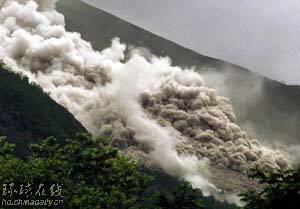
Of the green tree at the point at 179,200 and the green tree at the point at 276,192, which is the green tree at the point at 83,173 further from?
the green tree at the point at 276,192

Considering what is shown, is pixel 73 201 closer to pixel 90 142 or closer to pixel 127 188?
pixel 127 188

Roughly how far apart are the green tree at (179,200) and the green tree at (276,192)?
369 cm

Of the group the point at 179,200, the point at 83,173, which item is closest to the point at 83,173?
the point at 83,173

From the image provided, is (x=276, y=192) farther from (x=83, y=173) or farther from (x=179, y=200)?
(x=83, y=173)

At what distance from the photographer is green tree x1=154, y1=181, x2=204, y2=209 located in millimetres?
21539

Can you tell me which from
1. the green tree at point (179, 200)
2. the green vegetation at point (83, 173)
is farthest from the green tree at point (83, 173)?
the green tree at point (179, 200)

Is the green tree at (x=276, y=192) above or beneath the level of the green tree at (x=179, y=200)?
beneath

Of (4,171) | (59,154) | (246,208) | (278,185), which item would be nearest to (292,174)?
(278,185)

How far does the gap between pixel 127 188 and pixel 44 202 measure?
557 centimetres

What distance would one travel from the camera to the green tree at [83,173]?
33.3 m

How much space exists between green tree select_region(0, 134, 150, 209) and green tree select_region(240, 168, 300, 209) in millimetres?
14405

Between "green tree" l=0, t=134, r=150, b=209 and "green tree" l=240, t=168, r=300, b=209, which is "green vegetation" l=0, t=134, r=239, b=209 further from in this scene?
"green tree" l=240, t=168, r=300, b=209

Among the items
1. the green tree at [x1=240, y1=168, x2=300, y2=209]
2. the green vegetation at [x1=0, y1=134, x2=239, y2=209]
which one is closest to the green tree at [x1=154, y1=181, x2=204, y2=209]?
the green tree at [x1=240, y1=168, x2=300, y2=209]

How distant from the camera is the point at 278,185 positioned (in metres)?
18.2
